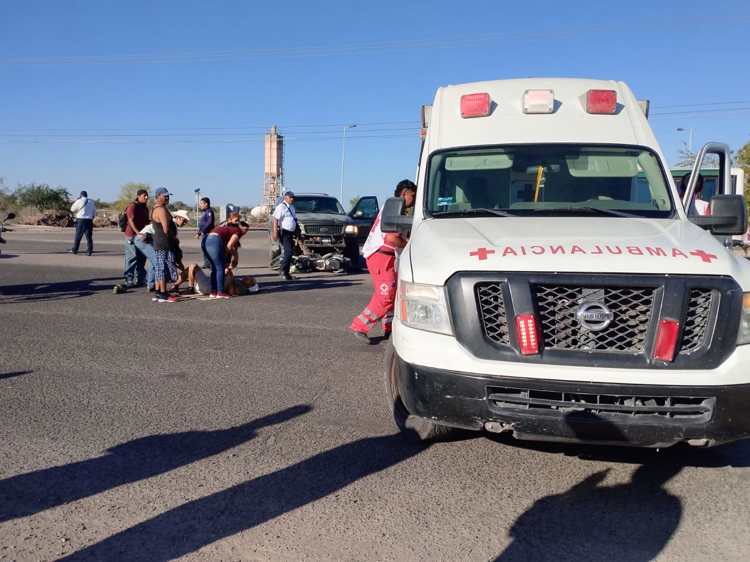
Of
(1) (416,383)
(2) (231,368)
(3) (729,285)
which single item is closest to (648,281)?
(3) (729,285)

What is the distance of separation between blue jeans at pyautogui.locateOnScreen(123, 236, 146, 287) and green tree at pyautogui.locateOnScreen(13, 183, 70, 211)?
42.1m

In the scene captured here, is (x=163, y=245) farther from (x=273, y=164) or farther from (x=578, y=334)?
(x=273, y=164)

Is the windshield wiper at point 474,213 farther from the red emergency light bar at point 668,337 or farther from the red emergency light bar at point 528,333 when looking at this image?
the red emergency light bar at point 668,337

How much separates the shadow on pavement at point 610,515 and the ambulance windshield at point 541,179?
73.8 inches

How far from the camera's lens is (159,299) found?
11.3 metres

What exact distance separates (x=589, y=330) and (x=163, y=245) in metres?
8.32

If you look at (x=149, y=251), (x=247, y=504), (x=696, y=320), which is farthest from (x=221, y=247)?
(x=696, y=320)

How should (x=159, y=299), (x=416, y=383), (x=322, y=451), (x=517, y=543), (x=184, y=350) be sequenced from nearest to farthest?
(x=517, y=543)
(x=416, y=383)
(x=322, y=451)
(x=184, y=350)
(x=159, y=299)

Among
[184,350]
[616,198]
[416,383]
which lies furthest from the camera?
[184,350]

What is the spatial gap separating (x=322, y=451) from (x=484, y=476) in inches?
41.7

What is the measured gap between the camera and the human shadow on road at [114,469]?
12.8 feet

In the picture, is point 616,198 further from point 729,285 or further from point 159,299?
point 159,299

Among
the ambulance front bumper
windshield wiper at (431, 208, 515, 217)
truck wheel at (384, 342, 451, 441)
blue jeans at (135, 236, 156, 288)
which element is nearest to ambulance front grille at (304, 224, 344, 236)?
blue jeans at (135, 236, 156, 288)

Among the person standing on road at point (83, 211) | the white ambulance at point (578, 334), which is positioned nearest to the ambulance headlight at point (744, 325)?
the white ambulance at point (578, 334)
